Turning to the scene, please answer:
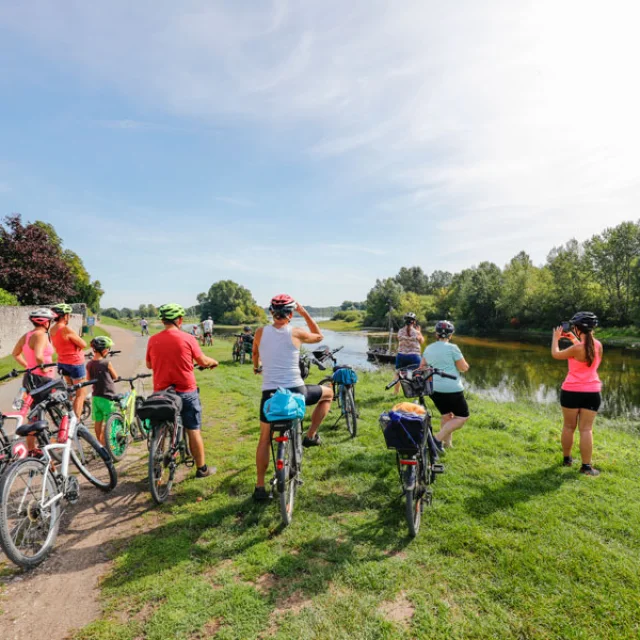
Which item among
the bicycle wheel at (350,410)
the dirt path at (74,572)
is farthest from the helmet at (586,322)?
the dirt path at (74,572)

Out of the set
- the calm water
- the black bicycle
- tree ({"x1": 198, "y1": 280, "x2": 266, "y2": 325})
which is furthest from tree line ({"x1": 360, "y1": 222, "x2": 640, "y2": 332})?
tree ({"x1": 198, "y1": 280, "x2": 266, "y2": 325})

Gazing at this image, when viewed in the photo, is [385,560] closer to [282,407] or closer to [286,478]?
[286,478]

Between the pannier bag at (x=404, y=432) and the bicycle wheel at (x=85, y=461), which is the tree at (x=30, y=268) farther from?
the pannier bag at (x=404, y=432)

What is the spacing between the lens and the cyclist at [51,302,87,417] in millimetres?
5879

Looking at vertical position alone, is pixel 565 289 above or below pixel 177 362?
above

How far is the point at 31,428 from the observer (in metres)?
3.49

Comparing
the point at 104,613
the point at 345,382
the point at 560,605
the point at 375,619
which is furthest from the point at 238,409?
the point at 560,605

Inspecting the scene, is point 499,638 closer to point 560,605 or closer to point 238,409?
point 560,605

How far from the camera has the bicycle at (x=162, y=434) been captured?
3980mm

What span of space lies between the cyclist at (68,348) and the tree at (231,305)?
8777 cm

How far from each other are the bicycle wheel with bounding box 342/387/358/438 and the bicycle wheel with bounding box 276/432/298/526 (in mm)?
2196

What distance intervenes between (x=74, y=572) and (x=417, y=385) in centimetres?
416

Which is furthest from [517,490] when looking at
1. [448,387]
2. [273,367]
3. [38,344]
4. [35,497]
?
[38,344]

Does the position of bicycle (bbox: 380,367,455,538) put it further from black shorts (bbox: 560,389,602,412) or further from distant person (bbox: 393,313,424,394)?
distant person (bbox: 393,313,424,394)
